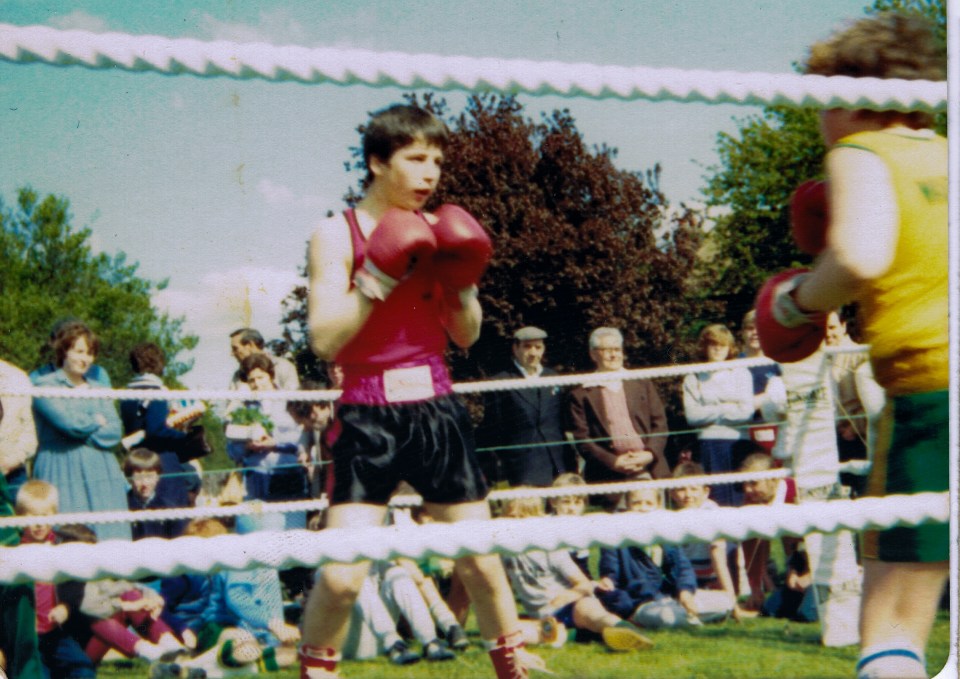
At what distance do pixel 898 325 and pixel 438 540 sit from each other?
0.58m

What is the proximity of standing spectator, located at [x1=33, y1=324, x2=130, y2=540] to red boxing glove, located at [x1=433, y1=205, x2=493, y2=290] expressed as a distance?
1.27 m

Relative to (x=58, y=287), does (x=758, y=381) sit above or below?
below

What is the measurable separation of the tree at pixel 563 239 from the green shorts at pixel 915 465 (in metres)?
1.44

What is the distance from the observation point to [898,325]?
1.14m

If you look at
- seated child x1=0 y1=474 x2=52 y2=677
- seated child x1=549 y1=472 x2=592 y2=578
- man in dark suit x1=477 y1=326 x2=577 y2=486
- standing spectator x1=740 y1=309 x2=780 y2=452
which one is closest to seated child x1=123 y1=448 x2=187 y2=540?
man in dark suit x1=477 y1=326 x2=577 y2=486

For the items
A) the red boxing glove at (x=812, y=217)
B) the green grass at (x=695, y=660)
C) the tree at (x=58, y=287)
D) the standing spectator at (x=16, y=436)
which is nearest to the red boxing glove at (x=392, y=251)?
the tree at (x=58, y=287)

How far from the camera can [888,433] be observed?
45.9 inches

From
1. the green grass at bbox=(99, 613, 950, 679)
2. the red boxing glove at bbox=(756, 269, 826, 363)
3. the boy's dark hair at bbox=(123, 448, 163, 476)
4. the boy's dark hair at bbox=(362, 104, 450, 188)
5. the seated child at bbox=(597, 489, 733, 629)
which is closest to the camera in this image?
the red boxing glove at bbox=(756, 269, 826, 363)

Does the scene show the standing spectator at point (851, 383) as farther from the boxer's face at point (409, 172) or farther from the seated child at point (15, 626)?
the seated child at point (15, 626)

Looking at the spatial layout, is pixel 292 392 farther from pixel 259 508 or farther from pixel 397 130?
pixel 397 130

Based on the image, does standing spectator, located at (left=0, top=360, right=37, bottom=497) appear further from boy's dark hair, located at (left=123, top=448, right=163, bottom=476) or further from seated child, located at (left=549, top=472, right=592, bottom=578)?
seated child, located at (left=549, top=472, right=592, bottom=578)

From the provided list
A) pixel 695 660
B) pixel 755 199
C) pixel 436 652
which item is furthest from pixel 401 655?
pixel 755 199

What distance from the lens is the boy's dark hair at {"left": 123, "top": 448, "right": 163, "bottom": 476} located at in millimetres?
3010

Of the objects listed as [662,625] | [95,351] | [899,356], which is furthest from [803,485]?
[95,351]
